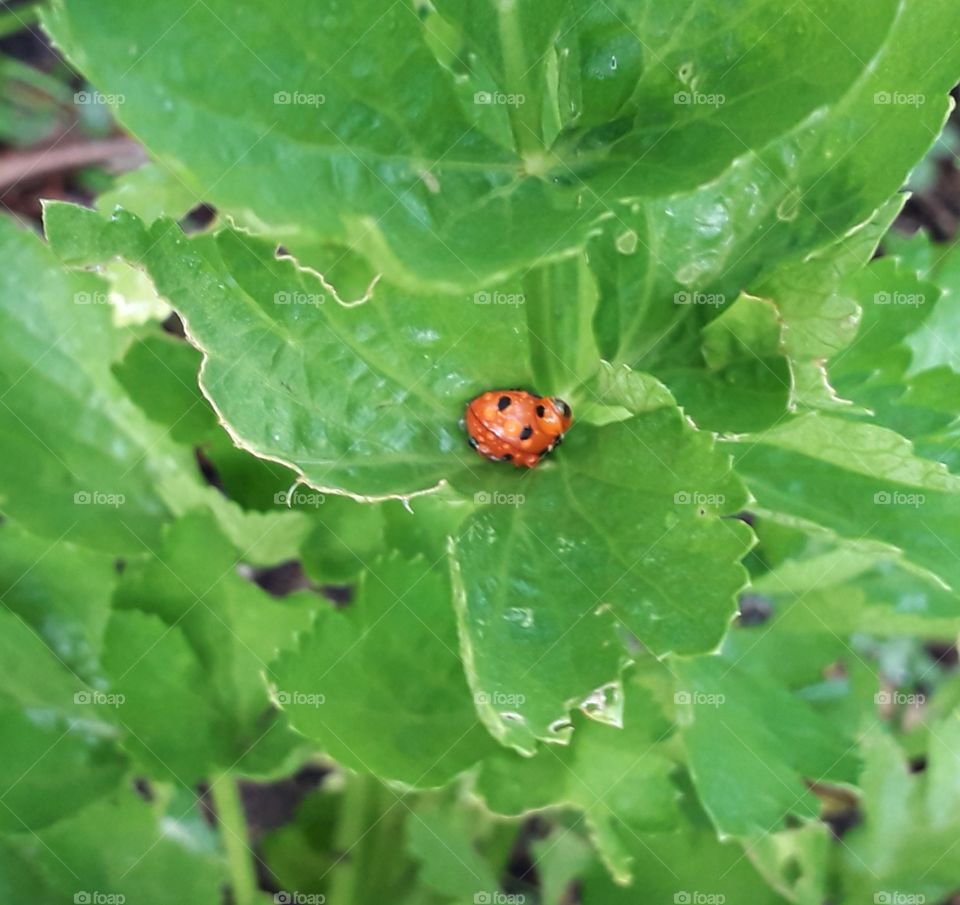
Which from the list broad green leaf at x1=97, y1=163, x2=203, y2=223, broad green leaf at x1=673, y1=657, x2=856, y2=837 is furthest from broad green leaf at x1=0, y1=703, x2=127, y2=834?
broad green leaf at x1=673, y1=657, x2=856, y2=837

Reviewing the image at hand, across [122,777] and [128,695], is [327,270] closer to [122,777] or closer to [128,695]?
[128,695]

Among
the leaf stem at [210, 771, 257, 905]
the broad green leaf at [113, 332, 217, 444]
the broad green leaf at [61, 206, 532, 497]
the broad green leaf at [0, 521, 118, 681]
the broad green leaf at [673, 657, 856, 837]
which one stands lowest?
the leaf stem at [210, 771, 257, 905]

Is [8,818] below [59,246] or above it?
below

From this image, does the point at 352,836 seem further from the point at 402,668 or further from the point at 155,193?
the point at 155,193

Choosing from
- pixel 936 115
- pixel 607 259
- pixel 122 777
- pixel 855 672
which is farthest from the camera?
pixel 855 672

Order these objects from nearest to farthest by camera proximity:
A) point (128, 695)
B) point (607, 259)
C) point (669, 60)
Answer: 1. point (669, 60)
2. point (607, 259)
3. point (128, 695)

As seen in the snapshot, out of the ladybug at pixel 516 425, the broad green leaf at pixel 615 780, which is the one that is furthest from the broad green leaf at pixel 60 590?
the ladybug at pixel 516 425

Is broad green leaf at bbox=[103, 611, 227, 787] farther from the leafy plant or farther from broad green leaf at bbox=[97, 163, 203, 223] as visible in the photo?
broad green leaf at bbox=[97, 163, 203, 223]

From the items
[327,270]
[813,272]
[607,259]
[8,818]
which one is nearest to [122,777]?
[8,818]
